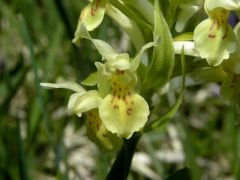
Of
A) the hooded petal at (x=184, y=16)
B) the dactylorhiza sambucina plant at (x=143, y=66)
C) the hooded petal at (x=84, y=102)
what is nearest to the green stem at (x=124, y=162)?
the dactylorhiza sambucina plant at (x=143, y=66)

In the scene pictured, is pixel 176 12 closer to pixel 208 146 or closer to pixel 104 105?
pixel 104 105

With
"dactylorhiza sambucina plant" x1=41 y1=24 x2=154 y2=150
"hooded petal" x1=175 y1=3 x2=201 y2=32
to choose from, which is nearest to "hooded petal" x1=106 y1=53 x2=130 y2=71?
"dactylorhiza sambucina plant" x1=41 y1=24 x2=154 y2=150

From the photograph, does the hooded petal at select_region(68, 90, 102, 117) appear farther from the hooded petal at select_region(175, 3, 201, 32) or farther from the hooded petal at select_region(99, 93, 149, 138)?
the hooded petal at select_region(175, 3, 201, 32)

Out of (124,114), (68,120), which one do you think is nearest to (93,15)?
(124,114)

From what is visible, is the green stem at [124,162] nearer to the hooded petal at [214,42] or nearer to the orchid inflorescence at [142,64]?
the orchid inflorescence at [142,64]

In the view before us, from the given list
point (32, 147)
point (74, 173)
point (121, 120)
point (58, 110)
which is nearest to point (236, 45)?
point (121, 120)

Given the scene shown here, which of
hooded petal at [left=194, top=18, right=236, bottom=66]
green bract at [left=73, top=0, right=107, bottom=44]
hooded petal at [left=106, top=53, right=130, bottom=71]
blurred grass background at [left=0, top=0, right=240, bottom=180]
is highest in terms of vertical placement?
green bract at [left=73, top=0, right=107, bottom=44]
